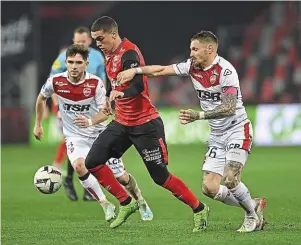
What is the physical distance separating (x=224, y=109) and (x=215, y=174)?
82 centimetres

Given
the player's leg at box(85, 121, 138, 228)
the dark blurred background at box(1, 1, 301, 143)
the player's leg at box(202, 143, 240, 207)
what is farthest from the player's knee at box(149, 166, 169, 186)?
the dark blurred background at box(1, 1, 301, 143)

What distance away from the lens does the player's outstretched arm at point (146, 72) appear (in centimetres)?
895

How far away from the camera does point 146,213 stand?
415 inches

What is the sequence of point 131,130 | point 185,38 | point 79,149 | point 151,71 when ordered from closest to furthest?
point 151,71
point 131,130
point 79,149
point 185,38

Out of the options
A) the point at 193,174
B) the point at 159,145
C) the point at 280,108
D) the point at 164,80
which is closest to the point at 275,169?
the point at 193,174

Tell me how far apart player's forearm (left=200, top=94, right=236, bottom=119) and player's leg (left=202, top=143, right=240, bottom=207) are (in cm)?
63

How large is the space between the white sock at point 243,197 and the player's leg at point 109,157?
A: 3.96 feet

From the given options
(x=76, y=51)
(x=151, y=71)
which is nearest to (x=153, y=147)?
(x=151, y=71)

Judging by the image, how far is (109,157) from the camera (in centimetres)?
953

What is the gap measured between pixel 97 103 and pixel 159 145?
1.79 metres

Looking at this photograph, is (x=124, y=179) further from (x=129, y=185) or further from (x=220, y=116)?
(x=220, y=116)

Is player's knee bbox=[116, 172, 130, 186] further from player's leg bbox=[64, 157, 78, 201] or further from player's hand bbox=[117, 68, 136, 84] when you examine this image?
player's leg bbox=[64, 157, 78, 201]

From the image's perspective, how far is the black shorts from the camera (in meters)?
9.36

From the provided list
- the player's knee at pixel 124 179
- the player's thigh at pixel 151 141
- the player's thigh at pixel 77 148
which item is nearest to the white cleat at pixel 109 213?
the player's knee at pixel 124 179
